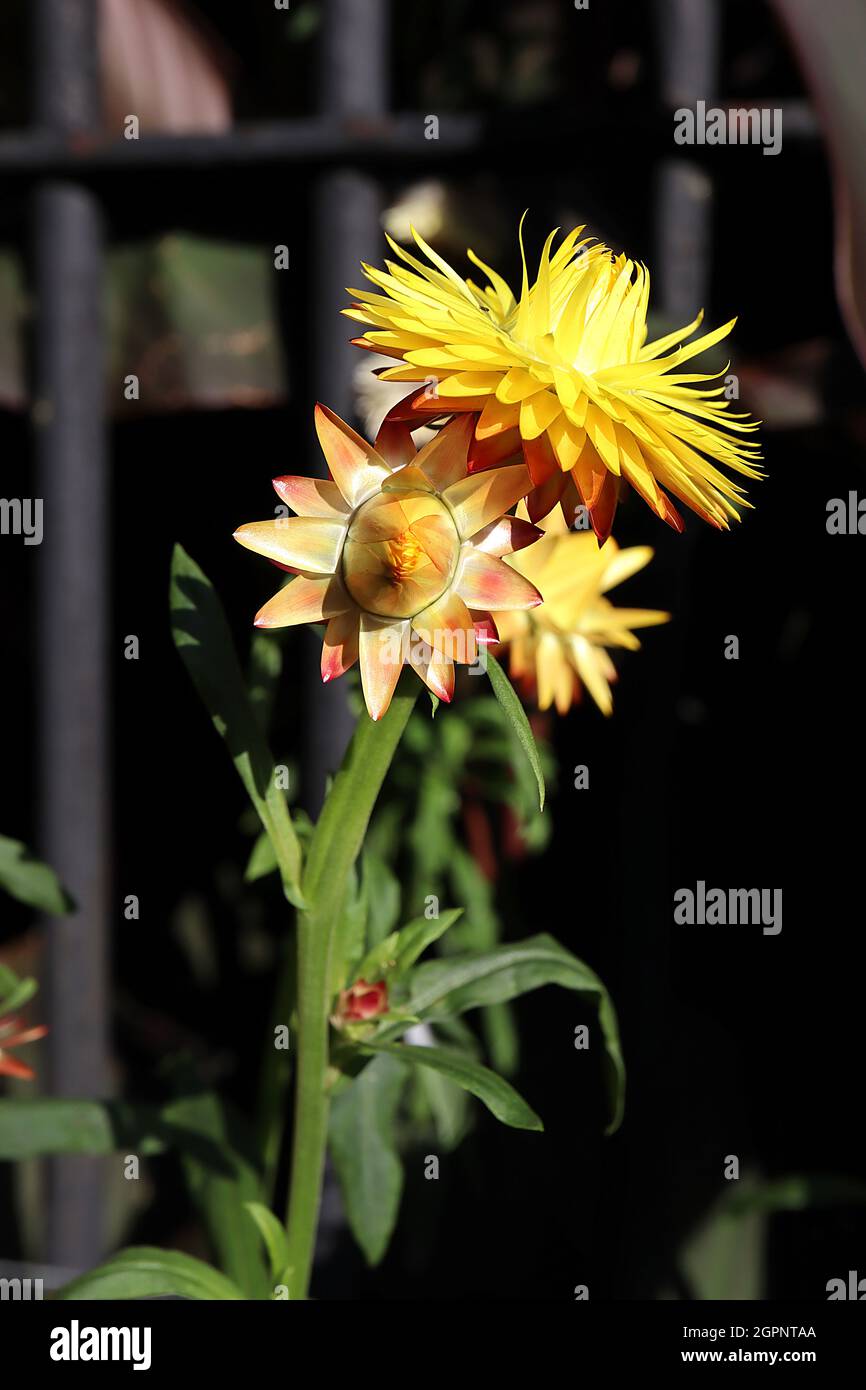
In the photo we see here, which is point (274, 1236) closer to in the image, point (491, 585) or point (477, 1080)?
point (477, 1080)

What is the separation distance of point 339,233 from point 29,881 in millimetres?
672

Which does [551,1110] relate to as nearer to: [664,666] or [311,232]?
[664,666]

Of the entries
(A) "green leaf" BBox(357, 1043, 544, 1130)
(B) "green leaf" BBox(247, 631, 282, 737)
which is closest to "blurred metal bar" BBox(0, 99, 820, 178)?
(B) "green leaf" BBox(247, 631, 282, 737)

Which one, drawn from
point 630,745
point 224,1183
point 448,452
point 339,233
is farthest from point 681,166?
point 224,1183

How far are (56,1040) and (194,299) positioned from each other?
747 mm

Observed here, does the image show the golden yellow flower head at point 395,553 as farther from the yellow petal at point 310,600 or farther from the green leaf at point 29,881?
the green leaf at point 29,881

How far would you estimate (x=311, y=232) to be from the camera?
1.09 meters

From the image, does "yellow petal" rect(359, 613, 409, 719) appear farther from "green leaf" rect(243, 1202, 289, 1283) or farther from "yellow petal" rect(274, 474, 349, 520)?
"green leaf" rect(243, 1202, 289, 1283)

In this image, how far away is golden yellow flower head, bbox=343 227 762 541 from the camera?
0.46m

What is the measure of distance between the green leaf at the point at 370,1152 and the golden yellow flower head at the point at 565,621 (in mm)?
274

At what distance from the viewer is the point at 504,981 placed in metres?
0.67

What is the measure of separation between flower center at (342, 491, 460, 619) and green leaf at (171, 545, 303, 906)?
0.12 m
